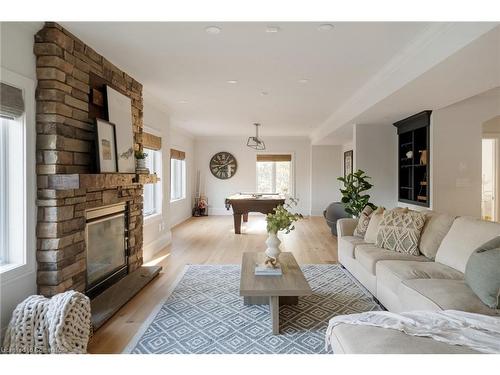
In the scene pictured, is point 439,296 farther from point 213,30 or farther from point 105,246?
point 105,246

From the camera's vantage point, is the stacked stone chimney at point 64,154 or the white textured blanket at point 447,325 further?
the stacked stone chimney at point 64,154

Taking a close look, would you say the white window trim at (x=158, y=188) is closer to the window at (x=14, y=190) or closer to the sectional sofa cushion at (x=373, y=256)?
the window at (x=14, y=190)

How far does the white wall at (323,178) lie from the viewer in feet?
33.4

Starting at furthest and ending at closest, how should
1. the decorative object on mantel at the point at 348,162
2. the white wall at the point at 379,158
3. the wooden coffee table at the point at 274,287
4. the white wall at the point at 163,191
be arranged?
the decorative object on mantel at the point at 348,162, the white wall at the point at 379,158, the white wall at the point at 163,191, the wooden coffee table at the point at 274,287

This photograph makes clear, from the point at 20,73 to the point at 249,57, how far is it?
78.1 inches

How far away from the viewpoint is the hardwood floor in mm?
2701

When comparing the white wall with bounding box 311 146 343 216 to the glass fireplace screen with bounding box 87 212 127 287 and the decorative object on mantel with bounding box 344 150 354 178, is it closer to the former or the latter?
the decorative object on mantel with bounding box 344 150 354 178

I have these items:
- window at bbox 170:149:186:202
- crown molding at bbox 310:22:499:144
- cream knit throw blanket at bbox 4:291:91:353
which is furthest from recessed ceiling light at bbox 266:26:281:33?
window at bbox 170:149:186:202

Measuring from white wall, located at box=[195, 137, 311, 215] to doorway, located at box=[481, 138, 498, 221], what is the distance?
15.5 feet

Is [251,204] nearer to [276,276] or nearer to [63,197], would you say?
[276,276]

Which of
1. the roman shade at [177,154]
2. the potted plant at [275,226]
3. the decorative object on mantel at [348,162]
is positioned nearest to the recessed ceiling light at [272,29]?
the potted plant at [275,226]

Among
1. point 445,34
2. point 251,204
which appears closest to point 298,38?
point 445,34

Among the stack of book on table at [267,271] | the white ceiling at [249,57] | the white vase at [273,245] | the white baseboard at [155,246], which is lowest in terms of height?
the white baseboard at [155,246]

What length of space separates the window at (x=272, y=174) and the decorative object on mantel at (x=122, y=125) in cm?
678
